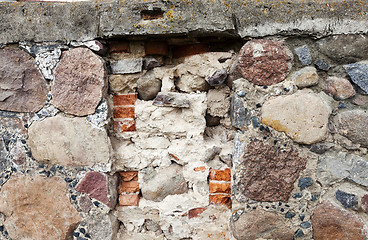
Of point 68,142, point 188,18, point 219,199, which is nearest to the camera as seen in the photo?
point 188,18

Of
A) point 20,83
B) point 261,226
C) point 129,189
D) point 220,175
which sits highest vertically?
point 20,83

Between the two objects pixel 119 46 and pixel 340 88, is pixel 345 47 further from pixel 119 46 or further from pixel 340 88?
pixel 119 46

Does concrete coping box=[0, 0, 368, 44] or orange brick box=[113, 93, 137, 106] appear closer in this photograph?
concrete coping box=[0, 0, 368, 44]

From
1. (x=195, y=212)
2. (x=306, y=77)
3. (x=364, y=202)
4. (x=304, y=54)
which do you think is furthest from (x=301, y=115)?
(x=195, y=212)

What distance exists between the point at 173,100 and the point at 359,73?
877 millimetres

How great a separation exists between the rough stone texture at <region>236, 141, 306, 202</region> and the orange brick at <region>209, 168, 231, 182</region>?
0.35 feet

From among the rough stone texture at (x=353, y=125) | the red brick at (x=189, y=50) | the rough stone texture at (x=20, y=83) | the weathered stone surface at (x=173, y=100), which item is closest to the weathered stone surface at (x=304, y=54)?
the rough stone texture at (x=353, y=125)

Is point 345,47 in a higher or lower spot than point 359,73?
higher

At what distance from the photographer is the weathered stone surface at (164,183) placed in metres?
1.36

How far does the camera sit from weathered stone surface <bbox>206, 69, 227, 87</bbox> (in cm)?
128

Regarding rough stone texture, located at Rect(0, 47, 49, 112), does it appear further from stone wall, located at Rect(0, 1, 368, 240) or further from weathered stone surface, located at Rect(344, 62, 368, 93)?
weathered stone surface, located at Rect(344, 62, 368, 93)

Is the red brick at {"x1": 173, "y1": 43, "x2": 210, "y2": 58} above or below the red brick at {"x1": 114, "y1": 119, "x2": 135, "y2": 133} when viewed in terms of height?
above

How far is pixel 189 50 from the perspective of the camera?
135 cm

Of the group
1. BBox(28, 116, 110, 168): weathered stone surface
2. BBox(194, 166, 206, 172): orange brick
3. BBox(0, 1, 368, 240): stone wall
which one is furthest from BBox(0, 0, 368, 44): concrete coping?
BBox(194, 166, 206, 172): orange brick
